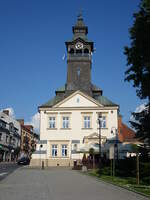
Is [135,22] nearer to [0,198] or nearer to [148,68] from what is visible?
[148,68]

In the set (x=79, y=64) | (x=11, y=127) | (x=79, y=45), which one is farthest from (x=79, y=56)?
(x=11, y=127)

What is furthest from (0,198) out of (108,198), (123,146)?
(123,146)

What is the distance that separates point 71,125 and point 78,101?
394 cm

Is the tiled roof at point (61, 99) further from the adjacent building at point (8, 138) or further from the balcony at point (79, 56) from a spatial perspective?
the adjacent building at point (8, 138)

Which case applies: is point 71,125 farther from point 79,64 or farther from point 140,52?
point 140,52

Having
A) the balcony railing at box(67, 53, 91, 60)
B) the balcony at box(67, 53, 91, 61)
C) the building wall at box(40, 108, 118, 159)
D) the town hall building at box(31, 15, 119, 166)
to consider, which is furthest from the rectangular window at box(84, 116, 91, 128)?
the balcony railing at box(67, 53, 91, 60)

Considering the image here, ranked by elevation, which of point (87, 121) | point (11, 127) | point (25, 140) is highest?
point (11, 127)

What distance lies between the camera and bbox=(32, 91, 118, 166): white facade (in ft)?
156

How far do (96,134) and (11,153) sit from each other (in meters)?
44.7

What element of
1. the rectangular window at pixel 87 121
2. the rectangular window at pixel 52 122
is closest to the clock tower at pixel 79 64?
the rectangular window at pixel 87 121

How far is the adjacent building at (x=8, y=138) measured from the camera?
77194 mm

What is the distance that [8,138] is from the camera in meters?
82.1

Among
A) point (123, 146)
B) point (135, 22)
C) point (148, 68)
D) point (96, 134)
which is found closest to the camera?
point (148, 68)

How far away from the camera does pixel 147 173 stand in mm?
21172
